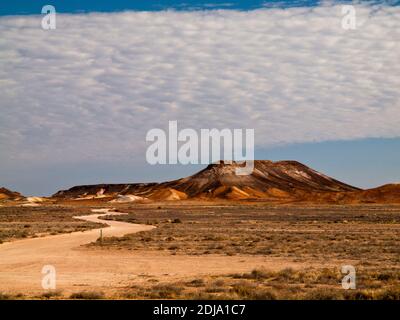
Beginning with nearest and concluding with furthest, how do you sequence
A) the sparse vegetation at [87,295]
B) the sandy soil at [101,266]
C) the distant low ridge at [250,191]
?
the sparse vegetation at [87,295] → the sandy soil at [101,266] → the distant low ridge at [250,191]

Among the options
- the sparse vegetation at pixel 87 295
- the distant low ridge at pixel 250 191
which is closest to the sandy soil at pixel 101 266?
the sparse vegetation at pixel 87 295

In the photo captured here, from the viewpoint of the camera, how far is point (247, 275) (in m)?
18.2

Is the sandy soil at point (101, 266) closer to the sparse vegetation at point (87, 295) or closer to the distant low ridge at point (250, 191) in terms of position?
the sparse vegetation at point (87, 295)

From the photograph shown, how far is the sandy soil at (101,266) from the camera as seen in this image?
1684 cm

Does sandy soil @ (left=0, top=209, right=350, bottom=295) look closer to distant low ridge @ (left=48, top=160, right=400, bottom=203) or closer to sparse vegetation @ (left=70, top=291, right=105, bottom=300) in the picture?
sparse vegetation @ (left=70, top=291, right=105, bottom=300)

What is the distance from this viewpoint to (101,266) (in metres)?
21.4

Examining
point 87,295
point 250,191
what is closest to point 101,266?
point 87,295

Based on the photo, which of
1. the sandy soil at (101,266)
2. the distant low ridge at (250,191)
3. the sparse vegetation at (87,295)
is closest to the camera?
the sparse vegetation at (87,295)

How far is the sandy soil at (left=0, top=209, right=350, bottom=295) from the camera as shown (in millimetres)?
16844

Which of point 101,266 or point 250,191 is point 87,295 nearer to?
point 101,266

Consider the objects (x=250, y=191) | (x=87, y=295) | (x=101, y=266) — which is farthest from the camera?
(x=250, y=191)

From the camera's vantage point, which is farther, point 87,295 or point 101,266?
point 101,266
